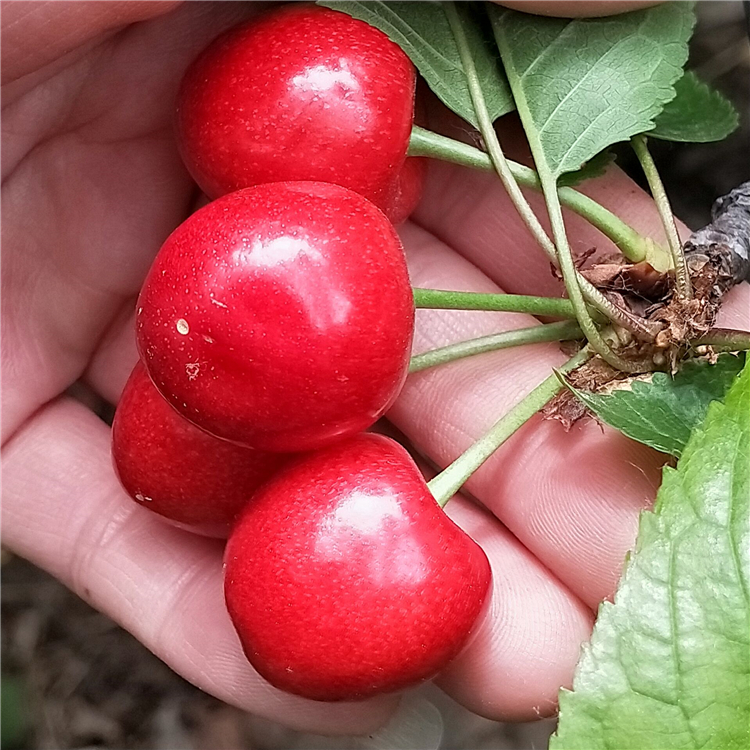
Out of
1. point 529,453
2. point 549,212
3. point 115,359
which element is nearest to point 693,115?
point 549,212

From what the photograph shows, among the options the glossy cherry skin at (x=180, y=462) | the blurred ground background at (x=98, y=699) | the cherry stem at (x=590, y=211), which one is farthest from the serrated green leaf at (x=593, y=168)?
the blurred ground background at (x=98, y=699)

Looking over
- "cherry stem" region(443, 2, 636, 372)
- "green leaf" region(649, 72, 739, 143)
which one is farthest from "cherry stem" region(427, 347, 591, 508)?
"green leaf" region(649, 72, 739, 143)

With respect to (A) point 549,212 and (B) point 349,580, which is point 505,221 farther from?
(B) point 349,580

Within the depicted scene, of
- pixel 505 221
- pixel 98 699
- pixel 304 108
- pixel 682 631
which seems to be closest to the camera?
pixel 682 631

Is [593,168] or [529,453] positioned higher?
[593,168]

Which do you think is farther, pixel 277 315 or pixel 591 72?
pixel 591 72

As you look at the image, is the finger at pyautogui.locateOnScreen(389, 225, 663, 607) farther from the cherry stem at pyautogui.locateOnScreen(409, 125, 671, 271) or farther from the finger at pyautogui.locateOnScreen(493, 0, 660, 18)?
the finger at pyautogui.locateOnScreen(493, 0, 660, 18)

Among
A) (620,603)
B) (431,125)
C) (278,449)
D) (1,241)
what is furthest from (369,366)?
(1,241)

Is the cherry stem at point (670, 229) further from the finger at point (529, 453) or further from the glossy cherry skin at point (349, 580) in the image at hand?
the glossy cherry skin at point (349, 580)
